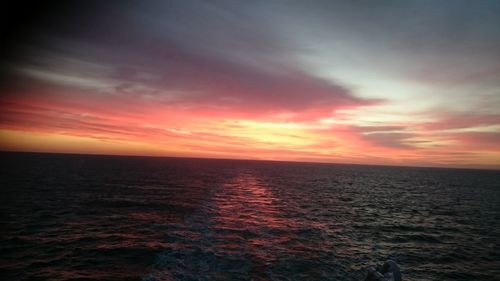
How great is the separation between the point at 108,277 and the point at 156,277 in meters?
3.38

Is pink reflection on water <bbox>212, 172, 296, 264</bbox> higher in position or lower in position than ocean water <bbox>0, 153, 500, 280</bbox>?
higher

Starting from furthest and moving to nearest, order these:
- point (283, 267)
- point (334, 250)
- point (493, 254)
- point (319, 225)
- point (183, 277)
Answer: point (319, 225)
point (493, 254)
point (334, 250)
point (283, 267)
point (183, 277)

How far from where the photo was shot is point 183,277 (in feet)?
57.3

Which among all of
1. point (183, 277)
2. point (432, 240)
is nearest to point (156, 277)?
point (183, 277)

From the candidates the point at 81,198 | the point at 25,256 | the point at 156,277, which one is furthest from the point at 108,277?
the point at 81,198

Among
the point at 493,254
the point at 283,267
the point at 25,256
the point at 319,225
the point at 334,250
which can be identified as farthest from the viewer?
the point at 319,225

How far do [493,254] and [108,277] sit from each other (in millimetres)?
32895

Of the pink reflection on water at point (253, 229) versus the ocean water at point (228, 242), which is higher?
the pink reflection on water at point (253, 229)

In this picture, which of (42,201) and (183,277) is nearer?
(183,277)

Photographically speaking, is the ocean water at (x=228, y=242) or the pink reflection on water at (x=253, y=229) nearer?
the ocean water at (x=228, y=242)

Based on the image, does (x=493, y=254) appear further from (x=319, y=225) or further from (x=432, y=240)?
(x=319, y=225)

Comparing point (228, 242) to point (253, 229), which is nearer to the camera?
point (228, 242)

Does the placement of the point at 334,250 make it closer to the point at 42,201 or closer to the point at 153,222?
the point at 153,222

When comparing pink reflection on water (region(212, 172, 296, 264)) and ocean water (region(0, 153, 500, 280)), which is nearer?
ocean water (region(0, 153, 500, 280))
